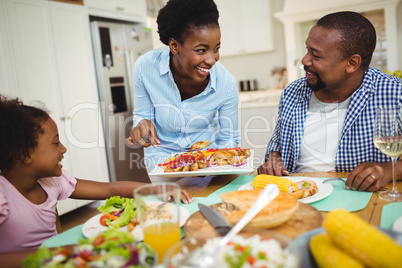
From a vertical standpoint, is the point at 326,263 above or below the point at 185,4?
below

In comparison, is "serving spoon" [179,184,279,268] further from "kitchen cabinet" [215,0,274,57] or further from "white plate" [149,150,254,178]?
"kitchen cabinet" [215,0,274,57]

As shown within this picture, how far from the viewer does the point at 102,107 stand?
3916mm

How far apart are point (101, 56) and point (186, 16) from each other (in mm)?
2428

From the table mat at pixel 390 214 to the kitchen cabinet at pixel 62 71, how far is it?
2814 millimetres

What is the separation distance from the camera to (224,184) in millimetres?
1458

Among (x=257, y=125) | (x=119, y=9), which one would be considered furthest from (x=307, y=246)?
(x=119, y=9)

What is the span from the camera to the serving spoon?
56 centimetres

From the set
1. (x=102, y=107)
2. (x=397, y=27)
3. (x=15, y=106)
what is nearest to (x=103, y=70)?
(x=102, y=107)

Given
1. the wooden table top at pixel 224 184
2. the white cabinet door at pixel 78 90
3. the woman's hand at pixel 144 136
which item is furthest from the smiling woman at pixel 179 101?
the white cabinet door at pixel 78 90

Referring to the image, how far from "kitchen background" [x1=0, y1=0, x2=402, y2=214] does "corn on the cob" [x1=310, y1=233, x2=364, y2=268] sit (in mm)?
2023

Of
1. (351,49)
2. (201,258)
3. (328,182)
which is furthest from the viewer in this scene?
(351,49)

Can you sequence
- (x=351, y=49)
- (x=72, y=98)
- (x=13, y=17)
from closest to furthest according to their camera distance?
(x=351, y=49) → (x=13, y=17) → (x=72, y=98)

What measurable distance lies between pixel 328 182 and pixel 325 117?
51 centimetres

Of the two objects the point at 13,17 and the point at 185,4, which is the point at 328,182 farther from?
the point at 13,17
